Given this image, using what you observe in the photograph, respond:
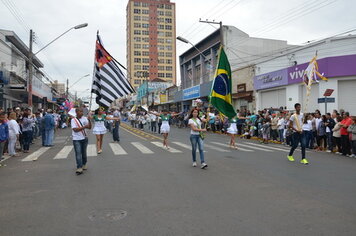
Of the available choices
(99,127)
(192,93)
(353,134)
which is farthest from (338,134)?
(192,93)

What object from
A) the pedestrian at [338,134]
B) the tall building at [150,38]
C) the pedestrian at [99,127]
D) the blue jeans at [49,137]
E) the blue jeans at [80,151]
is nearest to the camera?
the blue jeans at [80,151]

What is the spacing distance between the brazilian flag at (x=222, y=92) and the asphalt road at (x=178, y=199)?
2354mm

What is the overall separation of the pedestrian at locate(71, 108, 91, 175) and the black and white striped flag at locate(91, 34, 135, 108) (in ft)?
5.45

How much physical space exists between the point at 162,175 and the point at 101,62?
15.6 ft

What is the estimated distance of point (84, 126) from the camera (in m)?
8.39

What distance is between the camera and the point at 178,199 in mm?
5746

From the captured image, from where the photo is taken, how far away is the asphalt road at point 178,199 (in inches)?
173

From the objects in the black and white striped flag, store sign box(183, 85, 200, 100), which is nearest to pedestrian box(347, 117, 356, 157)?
the black and white striped flag

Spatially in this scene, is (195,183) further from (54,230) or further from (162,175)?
(54,230)

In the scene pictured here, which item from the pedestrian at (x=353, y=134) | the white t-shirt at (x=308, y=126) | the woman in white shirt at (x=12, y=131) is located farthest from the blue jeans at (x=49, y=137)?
Answer: the pedestrian at (x=353, y=134)

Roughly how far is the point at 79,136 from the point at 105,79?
2.80 m

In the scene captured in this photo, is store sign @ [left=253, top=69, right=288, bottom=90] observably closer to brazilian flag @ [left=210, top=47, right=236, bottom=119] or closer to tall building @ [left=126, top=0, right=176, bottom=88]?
brazilian flag @ [left=210, top=47, right=236, bottom=119]

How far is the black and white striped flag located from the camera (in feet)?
33.2

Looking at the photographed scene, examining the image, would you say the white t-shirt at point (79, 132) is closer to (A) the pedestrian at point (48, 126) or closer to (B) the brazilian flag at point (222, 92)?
Result: (B) the brazilian flag at point (222, 92)
